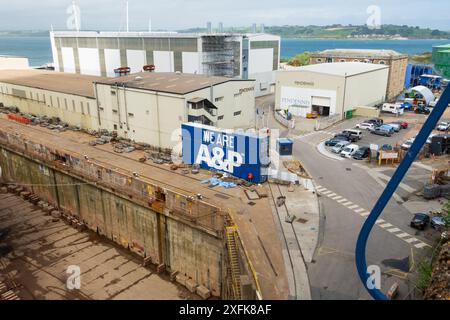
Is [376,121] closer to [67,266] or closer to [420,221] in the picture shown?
[420,221]

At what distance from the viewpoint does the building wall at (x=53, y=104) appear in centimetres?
6288

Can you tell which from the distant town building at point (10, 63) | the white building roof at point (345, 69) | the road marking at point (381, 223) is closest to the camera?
the road marking at point (381, 223)

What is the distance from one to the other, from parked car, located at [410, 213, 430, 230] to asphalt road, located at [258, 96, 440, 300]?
506 mm

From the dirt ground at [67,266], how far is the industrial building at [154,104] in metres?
16.3

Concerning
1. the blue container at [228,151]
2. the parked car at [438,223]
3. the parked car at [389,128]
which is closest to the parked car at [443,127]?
the parked car at [389,128]

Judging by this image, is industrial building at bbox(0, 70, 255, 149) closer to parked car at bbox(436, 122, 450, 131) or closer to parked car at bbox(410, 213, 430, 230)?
parked car at bbox(410, 213, 430, 230)

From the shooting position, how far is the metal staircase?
26472 millimetres

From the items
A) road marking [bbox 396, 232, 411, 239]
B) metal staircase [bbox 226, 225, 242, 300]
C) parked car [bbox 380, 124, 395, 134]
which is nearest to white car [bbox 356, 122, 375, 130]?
parked car [bbox 380, 124, 395, 134]

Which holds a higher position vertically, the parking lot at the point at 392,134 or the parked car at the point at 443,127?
the parked car at the point at 443,127

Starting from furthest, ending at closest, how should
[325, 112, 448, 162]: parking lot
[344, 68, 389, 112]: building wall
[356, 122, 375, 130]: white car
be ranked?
[344, 68, 389, 112]: building wall
[356, 122, 375, 130]: white car
[325, 112, 448, 162]: parking lot

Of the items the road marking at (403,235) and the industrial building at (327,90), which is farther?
the industrial building at (327,90)
